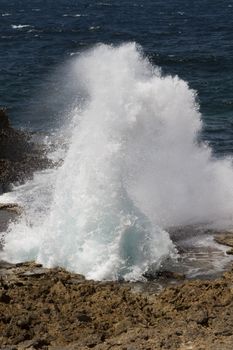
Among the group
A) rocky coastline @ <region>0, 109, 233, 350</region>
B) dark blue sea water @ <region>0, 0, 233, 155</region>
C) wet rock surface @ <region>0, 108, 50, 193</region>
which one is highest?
dark blue sea water @ <region>0, 0, 233, 155</region>

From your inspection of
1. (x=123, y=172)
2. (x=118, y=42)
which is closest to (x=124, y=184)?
(x=123, y=172)

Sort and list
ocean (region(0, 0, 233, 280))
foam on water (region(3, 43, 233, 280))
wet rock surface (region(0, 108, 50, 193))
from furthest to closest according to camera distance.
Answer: wet rock surface (region(0, 108, 50, 193)), ocean (region(0, 0, 233, 280)), foam on water (region(3, 43, 233, 280))

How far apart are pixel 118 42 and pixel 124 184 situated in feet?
151

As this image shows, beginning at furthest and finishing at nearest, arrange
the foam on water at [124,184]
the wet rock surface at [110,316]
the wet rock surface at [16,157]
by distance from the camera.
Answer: the wet rock surface at [16,157] < the foam on water at [124,184] < the wet rock surface at [110,316]

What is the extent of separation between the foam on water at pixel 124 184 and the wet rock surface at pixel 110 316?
9.44 feet

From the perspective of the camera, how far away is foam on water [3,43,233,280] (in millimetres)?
21203

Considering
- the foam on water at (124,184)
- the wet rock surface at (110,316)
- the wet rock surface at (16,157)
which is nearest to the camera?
the wet rock surface at (110,316)

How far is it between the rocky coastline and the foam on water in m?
2.00

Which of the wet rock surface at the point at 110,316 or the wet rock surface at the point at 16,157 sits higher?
the wet rock surface at the point at 16,157

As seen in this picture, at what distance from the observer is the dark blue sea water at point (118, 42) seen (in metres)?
45.0

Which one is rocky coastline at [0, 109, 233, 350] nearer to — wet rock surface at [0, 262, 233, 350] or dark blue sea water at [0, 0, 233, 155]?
wet rock surface at [0, 262, 233, 350]

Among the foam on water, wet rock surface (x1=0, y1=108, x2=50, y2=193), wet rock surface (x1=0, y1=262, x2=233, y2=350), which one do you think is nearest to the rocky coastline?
wet rock surface (x1=0, y1=262, x2=233, y2=350)

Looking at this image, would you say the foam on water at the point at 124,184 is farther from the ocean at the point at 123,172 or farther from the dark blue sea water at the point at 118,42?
the dark blue sea water at the point at 118,42

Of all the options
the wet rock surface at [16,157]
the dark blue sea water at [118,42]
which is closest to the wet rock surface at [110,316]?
the wet rock surface at [16,157]
